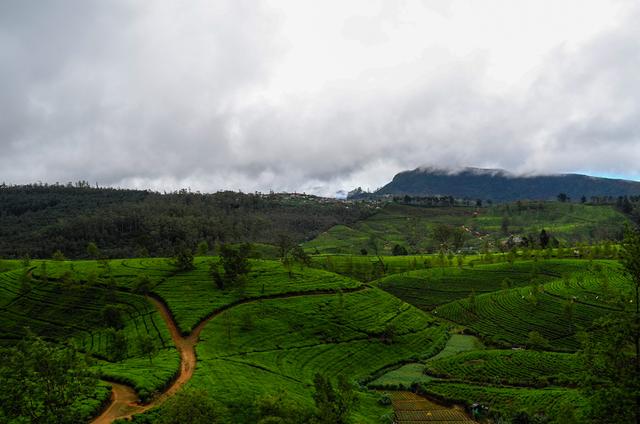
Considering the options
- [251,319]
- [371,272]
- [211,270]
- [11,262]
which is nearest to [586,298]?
[371,272]

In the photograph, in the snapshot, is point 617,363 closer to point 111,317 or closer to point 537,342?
point 537,342

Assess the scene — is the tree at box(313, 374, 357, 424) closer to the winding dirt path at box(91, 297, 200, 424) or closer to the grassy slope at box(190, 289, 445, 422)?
the grassy slope at box(190, 289, 445, 422)

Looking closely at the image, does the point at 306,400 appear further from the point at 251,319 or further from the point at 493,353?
the point at 493,353

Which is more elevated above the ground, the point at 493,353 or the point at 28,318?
the point at 28,318

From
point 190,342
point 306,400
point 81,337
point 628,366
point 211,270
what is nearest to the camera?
point 628,366

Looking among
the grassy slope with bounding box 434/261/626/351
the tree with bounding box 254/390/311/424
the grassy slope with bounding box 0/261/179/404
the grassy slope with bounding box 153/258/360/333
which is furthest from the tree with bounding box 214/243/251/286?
the tree with bounding box 254/390/311/424

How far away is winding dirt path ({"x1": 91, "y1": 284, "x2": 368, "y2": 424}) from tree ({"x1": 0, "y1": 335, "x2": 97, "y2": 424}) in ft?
49.5

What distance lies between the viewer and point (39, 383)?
31.6 meters

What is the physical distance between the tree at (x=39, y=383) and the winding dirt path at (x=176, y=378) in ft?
49.5

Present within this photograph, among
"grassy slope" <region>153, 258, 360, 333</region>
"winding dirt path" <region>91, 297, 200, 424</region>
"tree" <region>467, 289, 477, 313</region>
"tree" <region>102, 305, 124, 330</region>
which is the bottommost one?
"tree" <region>467, 289, 477, 313</region>

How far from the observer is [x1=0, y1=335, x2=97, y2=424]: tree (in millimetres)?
30688

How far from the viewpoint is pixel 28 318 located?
307 ft

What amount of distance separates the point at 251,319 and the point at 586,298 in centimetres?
8930

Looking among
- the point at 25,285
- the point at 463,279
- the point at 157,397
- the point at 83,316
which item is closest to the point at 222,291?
the point at 83,316
